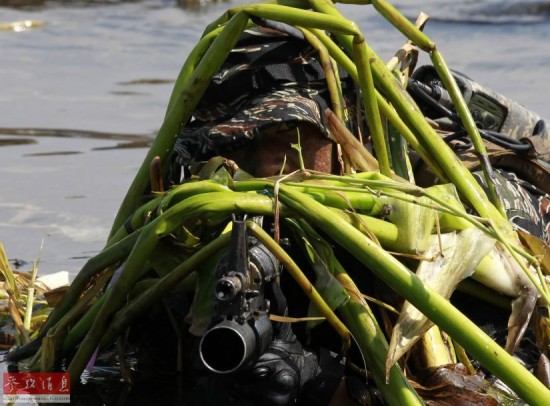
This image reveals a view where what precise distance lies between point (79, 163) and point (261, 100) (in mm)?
3028

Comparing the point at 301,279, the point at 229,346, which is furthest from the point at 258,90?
the point at 229,346

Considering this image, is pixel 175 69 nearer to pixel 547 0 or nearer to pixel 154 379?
pixel 547 0

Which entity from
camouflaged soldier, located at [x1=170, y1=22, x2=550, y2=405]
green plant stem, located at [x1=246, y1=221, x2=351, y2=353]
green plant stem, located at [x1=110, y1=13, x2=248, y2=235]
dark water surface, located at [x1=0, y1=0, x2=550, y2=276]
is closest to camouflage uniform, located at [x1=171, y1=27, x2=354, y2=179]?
camouflaged soldier, located at [x1=170, y1=22, x2=550, y2=405]

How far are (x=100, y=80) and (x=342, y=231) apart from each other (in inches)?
233

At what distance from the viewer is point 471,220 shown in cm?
240

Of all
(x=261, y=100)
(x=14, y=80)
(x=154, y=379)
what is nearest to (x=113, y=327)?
(x=154, y=379)

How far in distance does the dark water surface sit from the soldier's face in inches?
56.2

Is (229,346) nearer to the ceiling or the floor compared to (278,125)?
nearer to the floor

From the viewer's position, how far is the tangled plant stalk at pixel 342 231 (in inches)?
93.5

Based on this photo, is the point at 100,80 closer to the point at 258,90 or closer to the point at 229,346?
the point at 258,90

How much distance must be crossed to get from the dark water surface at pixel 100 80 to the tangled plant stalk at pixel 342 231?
1.48 metres

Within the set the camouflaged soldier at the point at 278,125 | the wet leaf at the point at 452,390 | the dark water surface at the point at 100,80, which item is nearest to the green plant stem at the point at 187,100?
the camouflaged soldier at the point at 278,125

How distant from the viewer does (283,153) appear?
300 centimetres

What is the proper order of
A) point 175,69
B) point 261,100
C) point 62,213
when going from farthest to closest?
point 175,69 → point 62,213 → point 261,100
